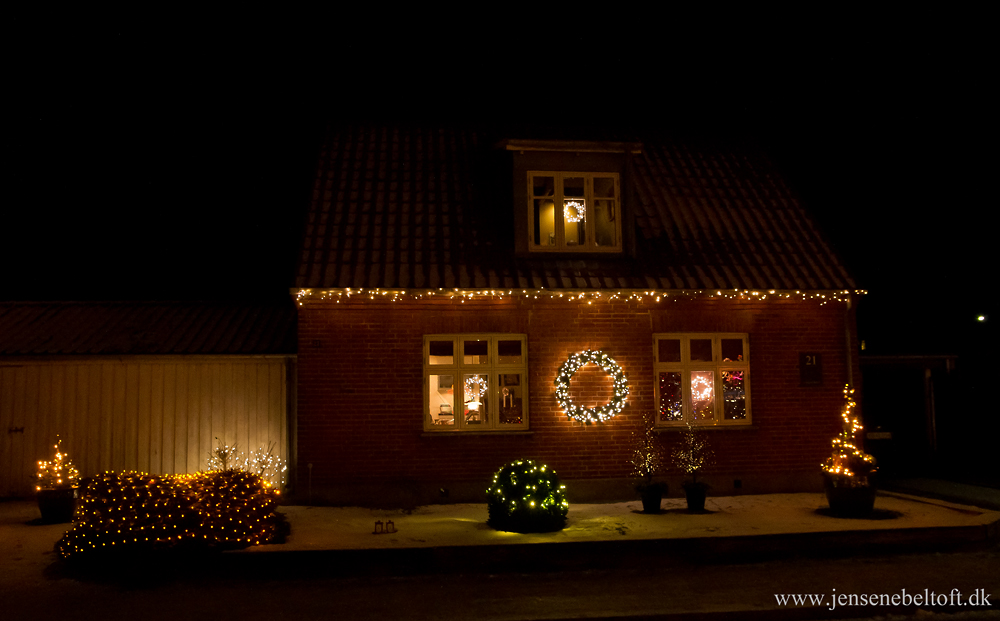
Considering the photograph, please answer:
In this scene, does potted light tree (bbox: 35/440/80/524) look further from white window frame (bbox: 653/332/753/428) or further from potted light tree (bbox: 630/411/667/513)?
white window frame (bbox: 653/332/753/428)

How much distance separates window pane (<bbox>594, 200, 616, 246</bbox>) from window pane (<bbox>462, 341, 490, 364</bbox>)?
2.87 metres

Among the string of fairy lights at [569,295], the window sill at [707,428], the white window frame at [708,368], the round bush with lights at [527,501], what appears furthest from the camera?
the white window frame at [708,368]

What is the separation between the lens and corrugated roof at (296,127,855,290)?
11.9 m

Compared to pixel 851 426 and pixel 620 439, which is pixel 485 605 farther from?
pixel 851 426

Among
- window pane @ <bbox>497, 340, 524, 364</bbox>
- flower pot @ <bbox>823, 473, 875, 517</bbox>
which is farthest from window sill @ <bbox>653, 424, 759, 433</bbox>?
window pane @ <bbox>497, 340, 524, 364</bbox>

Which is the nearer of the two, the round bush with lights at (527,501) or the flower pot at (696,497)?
the round bush with lights at (527,501)

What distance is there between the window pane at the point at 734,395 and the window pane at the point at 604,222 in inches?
123

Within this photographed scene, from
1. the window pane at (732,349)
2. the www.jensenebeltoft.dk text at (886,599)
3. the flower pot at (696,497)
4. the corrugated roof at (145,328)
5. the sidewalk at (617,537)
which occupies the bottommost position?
the www.jensenebeltoft.dk text at (886,599)

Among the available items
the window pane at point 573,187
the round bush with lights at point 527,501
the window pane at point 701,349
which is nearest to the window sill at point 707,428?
the window pane at point 701,349

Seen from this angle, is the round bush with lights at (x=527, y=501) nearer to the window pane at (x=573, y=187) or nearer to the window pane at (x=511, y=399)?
the window pane at (x=511, y=399)

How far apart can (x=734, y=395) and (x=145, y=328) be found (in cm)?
1085

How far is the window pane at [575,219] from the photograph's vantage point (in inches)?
512

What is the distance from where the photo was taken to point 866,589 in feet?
24.5

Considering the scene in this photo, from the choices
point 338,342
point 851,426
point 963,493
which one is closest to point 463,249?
point 338,342
